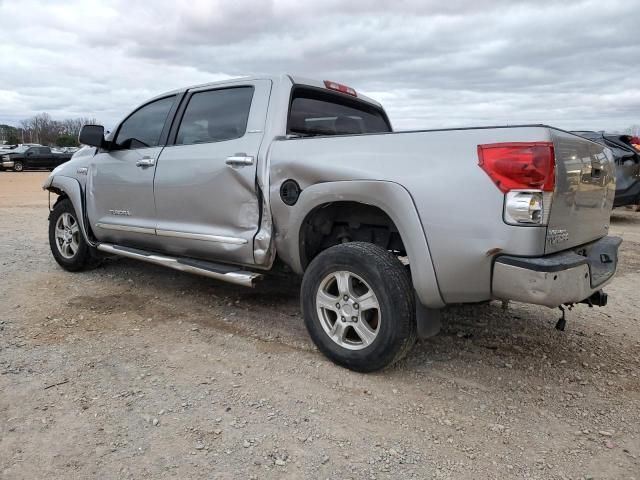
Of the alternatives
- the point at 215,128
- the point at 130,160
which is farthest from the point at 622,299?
the point at 130,160

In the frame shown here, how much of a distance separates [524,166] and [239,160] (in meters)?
1.98

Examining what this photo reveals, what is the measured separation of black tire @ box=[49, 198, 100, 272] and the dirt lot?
36.4 inches

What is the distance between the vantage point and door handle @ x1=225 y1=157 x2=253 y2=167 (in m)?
3.64

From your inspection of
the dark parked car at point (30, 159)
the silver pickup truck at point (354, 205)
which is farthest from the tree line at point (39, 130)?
the silver pickup truck at point (354, 205)

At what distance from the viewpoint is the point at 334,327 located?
3238mm

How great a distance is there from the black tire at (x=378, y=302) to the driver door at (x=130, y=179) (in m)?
1.93

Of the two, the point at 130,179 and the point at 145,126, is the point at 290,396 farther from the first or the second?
the point at 145,126

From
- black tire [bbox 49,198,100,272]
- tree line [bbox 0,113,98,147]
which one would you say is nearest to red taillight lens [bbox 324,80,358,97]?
black tire [bbox 49,198,100,272]

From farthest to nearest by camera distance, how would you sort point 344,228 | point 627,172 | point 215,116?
point 627,172
point 215,116
point 344,228

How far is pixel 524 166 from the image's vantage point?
2.49 m

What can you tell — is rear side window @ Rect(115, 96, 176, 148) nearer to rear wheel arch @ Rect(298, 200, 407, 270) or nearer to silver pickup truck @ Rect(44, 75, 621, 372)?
silver pickup truck @ Rect(44, 75, 621, 372)

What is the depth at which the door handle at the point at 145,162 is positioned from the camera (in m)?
4.42

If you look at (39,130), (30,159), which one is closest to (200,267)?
(30,159)

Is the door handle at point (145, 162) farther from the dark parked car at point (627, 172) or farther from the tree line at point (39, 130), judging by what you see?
the tree line at point (39, 130)
